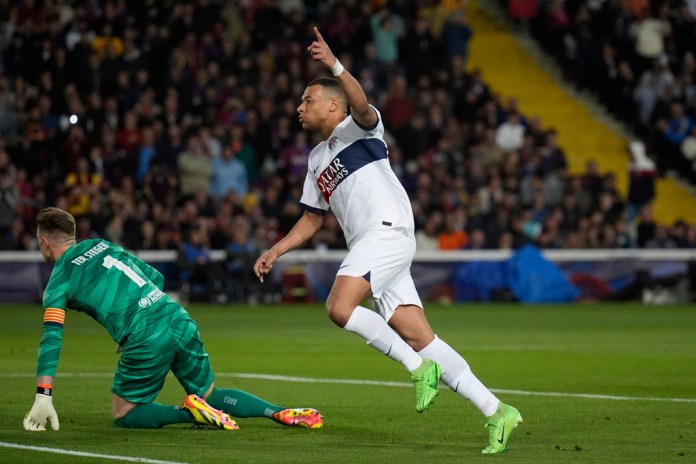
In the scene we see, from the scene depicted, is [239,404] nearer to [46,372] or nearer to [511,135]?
[46,372]

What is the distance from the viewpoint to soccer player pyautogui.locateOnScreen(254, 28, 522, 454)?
8.78 m

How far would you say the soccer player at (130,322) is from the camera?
30.5 feet

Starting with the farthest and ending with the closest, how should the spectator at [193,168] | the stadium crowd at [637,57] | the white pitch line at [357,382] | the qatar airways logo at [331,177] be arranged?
the stadium crowd at [637,57] < the spectator at [193,168] < the white pitch line at [357,382] < the qatar airways logo at [331,177]

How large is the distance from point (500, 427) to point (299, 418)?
1.69 meters

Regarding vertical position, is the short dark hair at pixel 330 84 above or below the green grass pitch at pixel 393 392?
above

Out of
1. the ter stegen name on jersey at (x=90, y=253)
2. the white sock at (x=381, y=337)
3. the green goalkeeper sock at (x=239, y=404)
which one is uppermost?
the ter stegen name on jersey at (x=90, y=253)

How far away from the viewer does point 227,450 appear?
340 inches

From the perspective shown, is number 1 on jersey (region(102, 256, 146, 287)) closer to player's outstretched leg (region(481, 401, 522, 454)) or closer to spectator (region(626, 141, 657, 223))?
player's outstretched leg (region(481, 401, 522, 454))

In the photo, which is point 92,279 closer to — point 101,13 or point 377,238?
point 377,238

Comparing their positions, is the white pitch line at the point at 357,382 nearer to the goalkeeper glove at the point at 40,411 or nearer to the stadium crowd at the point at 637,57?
the goalkeeper glove at the point at 40,411

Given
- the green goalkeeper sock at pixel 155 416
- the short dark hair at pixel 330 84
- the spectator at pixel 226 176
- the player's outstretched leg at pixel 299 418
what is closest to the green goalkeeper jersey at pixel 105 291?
the green goalkeeper sock at pixel 155 416

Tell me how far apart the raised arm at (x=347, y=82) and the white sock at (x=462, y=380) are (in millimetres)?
1563

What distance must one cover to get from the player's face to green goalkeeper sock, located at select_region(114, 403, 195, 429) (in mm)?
2124

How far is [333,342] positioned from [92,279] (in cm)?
938
